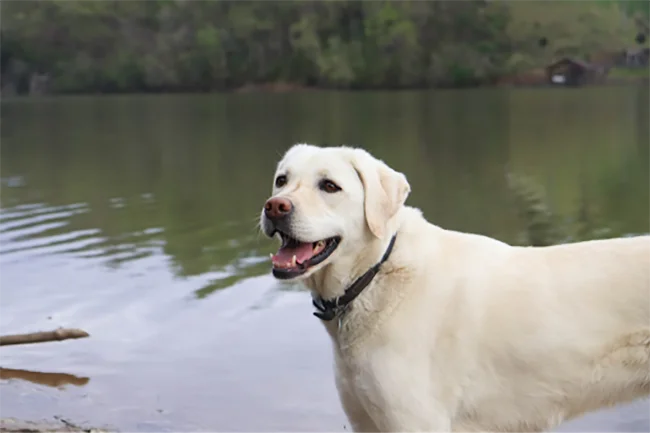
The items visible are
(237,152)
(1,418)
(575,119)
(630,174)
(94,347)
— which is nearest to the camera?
(1,418)

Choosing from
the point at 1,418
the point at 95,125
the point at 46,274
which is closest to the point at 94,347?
the point at 1,418

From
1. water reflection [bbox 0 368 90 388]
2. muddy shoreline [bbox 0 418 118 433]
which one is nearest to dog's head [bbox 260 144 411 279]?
muddy shoreline [bbox 0 418 118 433]

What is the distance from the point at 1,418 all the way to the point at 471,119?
4652 cm

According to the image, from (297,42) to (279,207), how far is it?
102811mm

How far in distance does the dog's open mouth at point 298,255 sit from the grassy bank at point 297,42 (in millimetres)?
97797

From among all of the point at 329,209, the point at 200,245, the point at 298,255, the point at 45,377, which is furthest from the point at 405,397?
the point at 200,245

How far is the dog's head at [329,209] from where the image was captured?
4.28 meters

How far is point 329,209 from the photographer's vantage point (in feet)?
14.3

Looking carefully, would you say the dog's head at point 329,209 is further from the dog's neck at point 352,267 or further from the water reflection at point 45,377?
the water reflection at point 45,377

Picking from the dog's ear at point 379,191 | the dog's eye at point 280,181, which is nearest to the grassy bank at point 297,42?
the dog's eye at point 280,181

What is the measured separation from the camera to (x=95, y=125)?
54.6 m

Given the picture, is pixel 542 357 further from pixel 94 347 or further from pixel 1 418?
pixel 94 347

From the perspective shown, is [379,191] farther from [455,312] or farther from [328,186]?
[455,312]

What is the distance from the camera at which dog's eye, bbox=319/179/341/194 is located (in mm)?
4375
